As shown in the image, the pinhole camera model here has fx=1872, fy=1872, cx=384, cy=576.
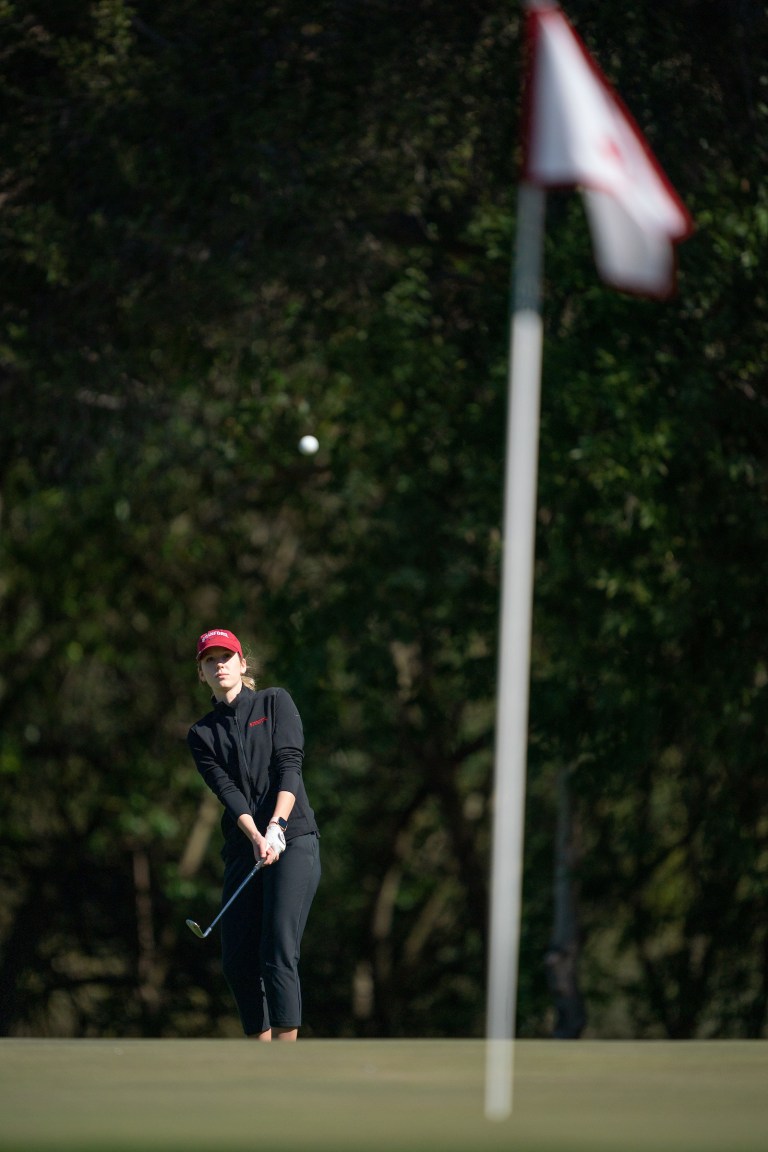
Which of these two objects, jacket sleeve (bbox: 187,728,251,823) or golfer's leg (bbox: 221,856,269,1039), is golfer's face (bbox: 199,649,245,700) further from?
golfer's leg (bbox: 221,856,269,1039)

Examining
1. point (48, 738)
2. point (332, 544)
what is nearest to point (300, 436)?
point (332, 544)

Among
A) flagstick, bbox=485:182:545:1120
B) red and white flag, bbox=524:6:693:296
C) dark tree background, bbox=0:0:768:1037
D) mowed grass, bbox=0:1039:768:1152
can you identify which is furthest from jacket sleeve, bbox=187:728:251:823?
dark tree background, bbox=0:0:768:1037

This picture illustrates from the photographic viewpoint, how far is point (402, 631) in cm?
1318

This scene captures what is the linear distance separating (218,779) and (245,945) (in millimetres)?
668

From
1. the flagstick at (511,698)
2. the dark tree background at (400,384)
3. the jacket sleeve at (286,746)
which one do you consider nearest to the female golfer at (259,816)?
the jacket sleeve at (286,746)

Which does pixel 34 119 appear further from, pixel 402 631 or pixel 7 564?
pixel 7 564

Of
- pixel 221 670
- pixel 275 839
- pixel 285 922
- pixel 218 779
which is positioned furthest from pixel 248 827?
pixel 221 670

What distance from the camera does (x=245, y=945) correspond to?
6855 mm

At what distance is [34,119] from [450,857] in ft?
32.5

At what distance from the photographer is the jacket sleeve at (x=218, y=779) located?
6582 mm

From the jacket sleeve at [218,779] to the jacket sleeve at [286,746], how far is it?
0.15 metres

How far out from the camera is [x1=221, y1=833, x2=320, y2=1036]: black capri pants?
6.62 metres

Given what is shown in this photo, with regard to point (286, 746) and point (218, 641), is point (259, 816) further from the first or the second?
point (218, 641)

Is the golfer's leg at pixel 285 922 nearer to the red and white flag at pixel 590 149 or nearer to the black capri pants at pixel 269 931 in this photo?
the black capri pants at pixel 269 931
